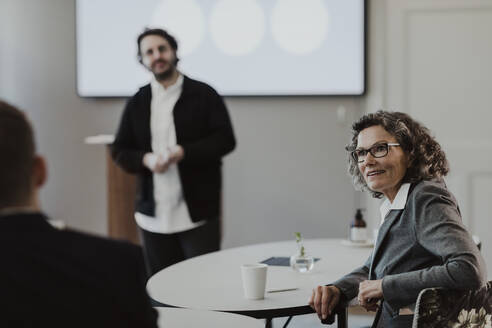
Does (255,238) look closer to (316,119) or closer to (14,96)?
(316,119)

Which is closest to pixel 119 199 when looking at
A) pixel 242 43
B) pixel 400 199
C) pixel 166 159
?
pixel 242 43

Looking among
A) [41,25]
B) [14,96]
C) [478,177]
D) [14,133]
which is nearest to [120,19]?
[41,25]

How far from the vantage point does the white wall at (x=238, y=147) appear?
493 centimetres

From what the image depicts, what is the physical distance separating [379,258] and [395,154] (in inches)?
11.5

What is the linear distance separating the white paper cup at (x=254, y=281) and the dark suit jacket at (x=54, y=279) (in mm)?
830

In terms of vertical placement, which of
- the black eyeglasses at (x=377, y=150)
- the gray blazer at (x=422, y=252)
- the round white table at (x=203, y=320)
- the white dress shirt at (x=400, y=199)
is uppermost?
the black eyeglasses at (x=377, y=150)

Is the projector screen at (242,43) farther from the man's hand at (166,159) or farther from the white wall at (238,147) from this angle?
the man's hand at (166,159)

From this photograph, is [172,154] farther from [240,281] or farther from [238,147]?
[238,147]

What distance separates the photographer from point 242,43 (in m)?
4.93

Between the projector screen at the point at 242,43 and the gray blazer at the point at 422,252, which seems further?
the projector screen at the point at 242,43

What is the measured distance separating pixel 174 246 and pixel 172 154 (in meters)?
0.41

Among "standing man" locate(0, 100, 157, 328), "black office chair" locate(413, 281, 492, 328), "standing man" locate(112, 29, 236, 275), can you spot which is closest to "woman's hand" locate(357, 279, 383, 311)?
"black office chair" locate(413, 281, 492, 328)

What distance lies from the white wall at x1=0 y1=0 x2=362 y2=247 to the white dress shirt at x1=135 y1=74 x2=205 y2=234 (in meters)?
1.61

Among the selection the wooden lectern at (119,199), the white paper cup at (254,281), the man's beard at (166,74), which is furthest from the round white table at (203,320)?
the wooden lectern at (119,199)
